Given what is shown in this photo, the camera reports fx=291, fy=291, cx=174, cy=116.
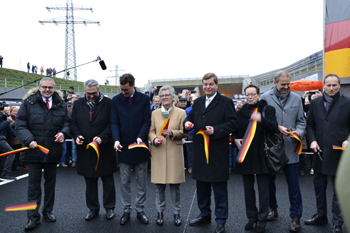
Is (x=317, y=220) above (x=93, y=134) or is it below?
below

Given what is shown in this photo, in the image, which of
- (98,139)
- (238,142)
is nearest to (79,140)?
(98,139)

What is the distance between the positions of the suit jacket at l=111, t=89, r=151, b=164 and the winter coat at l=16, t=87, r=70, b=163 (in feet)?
2.80

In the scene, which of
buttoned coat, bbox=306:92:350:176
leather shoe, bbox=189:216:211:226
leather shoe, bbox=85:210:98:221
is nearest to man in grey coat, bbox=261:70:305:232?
buttoned coat, bbox=306:92:350:176

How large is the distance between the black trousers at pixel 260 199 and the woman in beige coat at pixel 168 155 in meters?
0.98

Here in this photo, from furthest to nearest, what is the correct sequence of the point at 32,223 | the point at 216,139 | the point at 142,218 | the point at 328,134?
the point at 142,218, the point at 32,223, the point at 216,139, the point at 328,134

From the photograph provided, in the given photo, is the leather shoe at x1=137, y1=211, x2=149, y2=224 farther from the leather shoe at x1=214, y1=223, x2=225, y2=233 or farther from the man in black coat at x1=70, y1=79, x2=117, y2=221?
the leather shoe at x1=214, y1=223, x2=225, y2=233

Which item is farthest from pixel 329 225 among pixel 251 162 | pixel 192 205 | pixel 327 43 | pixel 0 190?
pixel 0 190

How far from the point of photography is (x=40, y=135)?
14.6ft

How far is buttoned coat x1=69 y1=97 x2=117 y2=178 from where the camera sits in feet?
15.2

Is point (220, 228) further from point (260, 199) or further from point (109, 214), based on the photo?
point (109, 214)

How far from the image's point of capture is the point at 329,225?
4.14 meters

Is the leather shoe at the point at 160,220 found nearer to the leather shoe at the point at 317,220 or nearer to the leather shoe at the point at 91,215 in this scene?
the leather shoe at the point at 91,215

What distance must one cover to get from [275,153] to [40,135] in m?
3.45

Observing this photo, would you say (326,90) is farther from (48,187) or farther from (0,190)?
(0,190)
